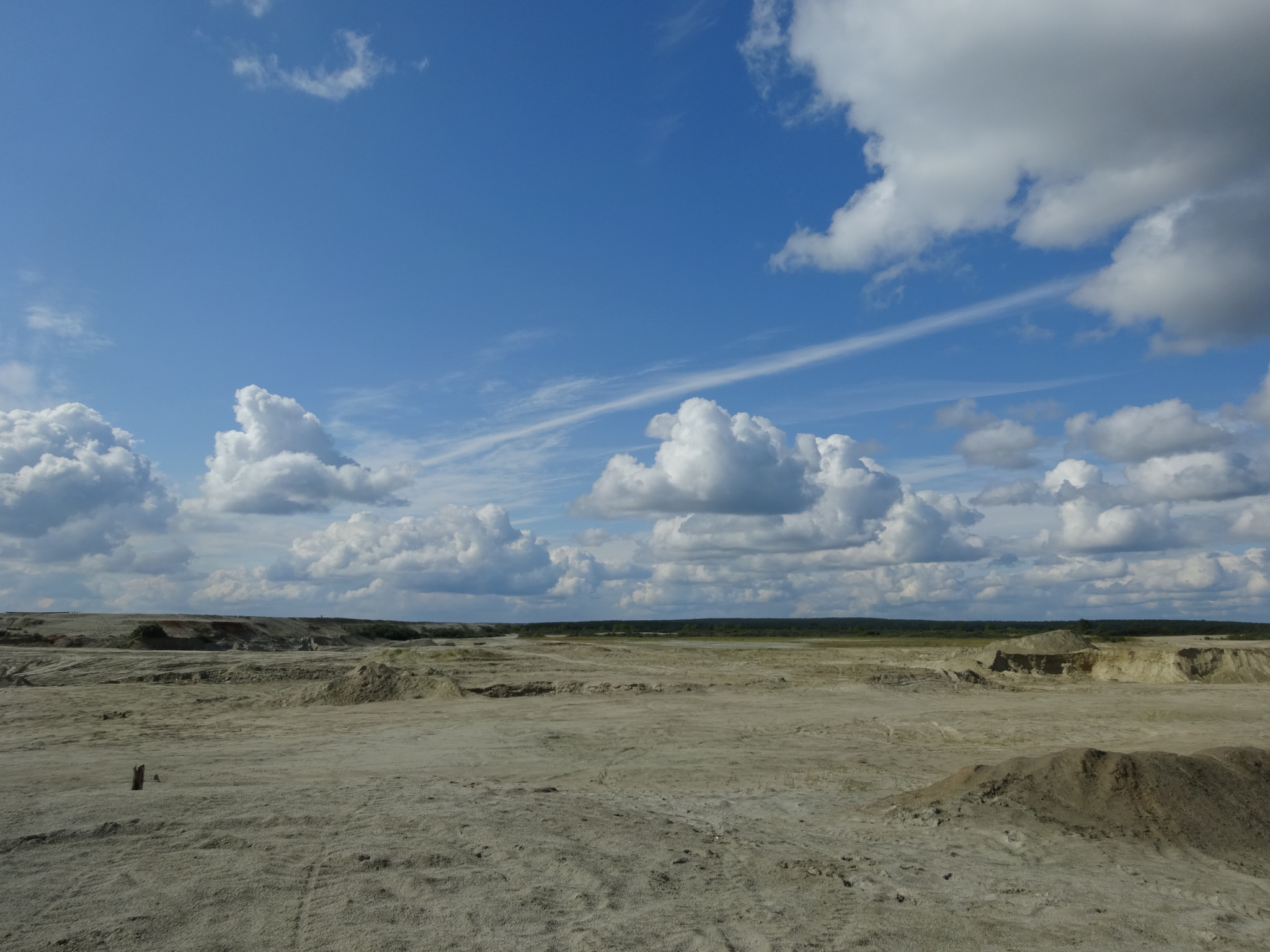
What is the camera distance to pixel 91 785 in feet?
41.9

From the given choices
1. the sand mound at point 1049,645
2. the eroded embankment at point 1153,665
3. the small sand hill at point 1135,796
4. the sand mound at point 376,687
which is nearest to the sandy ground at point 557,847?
the small sand hill at point 1135,796

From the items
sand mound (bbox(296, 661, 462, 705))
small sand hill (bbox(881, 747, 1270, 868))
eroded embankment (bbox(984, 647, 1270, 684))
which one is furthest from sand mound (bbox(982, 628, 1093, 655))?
small sand hill (bbox(881, 747, 1270, 868))

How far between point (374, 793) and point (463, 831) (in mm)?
2571

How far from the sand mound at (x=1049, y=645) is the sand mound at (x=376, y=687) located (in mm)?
31476

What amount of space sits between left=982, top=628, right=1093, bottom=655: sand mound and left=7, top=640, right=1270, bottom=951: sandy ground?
25855 mm

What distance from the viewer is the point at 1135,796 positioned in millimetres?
11609

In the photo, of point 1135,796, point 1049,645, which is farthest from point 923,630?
point 1135,796

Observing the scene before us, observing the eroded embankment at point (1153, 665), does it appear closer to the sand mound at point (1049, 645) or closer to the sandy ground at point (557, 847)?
the sand mound at point (1049, 645)

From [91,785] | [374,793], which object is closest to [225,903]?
[374,793]

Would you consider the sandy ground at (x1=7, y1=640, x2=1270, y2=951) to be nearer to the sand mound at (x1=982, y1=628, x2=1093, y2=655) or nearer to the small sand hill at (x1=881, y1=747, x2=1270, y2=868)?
the small sand hill at (x1=881, y1=747, x2=1270, y2=868)

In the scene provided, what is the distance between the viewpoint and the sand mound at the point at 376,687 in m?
26.5

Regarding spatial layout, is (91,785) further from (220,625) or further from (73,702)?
(220,625)

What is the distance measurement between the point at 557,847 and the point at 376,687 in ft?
64.9

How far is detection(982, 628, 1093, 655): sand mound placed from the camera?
152 feet
